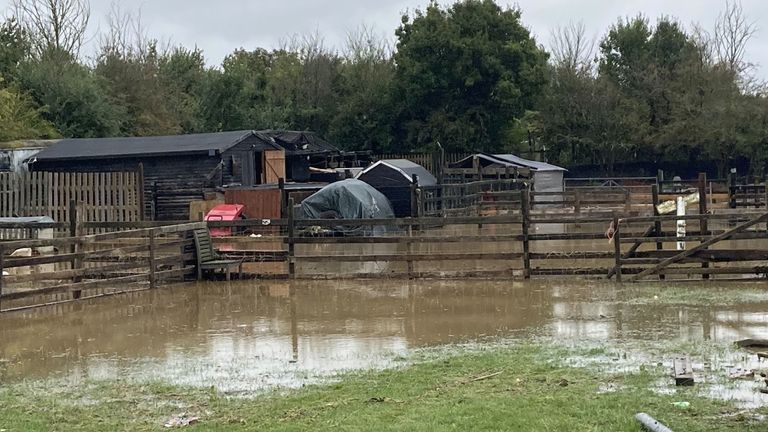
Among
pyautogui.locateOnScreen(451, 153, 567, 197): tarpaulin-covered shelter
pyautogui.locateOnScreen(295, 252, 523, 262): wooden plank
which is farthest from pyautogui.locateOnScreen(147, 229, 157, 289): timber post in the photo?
pyautogui.locateOnScreen(451, 153, 567, 197): tarpaulin-covered shelter

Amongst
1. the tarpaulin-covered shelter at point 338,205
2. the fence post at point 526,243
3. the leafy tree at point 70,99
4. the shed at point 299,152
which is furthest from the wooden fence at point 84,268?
the leafy tree at point 70,99

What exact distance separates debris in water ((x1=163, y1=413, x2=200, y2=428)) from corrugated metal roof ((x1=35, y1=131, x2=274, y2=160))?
24.9 m

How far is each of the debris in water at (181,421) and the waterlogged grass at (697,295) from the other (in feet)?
26.0

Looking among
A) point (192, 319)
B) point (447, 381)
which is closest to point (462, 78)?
point (192, 319)

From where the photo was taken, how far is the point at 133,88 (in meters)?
46.9

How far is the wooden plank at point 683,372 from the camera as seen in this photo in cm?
755

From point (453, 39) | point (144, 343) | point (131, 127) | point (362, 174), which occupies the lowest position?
point (144, 343)

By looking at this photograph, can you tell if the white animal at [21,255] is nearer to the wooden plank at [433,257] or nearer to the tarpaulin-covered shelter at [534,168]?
the wooden plank at [433,257]

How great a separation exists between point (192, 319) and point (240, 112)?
41.1 metres

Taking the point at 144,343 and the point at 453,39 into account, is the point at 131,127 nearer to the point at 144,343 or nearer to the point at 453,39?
the point at 453,39

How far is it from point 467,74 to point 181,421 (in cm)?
4310

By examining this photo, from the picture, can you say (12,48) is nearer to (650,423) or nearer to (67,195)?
(67,195)

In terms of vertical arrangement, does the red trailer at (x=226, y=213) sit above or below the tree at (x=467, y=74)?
below

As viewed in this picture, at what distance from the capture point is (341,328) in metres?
11.7
